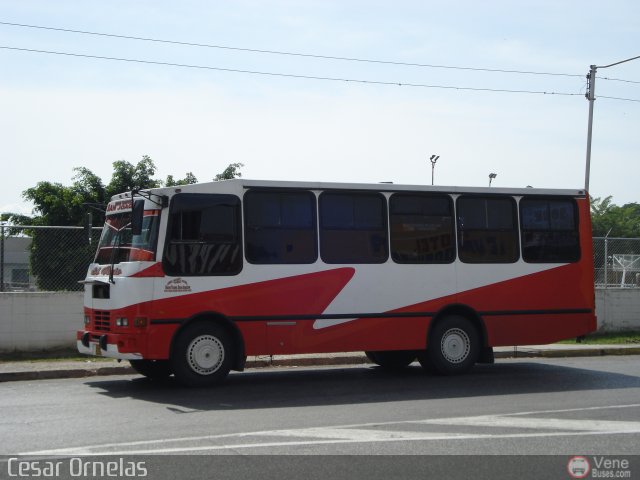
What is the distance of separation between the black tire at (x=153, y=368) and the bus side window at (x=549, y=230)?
6375 mm

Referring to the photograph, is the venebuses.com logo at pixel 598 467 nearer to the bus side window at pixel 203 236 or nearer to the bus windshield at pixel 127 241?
the bus side window at pixel 203 236

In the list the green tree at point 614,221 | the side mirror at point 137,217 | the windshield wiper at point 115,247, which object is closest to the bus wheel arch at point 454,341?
the side mirror at point 137,217

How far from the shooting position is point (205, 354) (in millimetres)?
12477

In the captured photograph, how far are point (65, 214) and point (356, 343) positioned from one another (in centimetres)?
2465

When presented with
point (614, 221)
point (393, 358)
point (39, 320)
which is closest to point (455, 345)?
point (393, 358)

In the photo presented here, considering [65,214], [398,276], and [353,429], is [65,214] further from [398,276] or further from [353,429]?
[353,429]

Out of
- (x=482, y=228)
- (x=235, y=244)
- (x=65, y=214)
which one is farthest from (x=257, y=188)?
(x=65, y=214)

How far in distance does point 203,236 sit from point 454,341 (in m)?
4.63

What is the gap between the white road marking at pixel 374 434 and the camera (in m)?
7.92

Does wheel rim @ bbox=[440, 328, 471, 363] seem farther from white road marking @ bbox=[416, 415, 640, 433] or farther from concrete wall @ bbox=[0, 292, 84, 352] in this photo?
concrete wall @ bbox=[0, 292, 84, 352]

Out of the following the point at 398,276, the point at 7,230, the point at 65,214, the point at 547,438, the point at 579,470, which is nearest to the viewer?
the point at 579,470

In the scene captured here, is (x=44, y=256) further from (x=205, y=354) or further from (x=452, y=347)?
(x=452, y=347)

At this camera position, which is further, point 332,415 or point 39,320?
point 39,320

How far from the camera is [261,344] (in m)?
12.9
